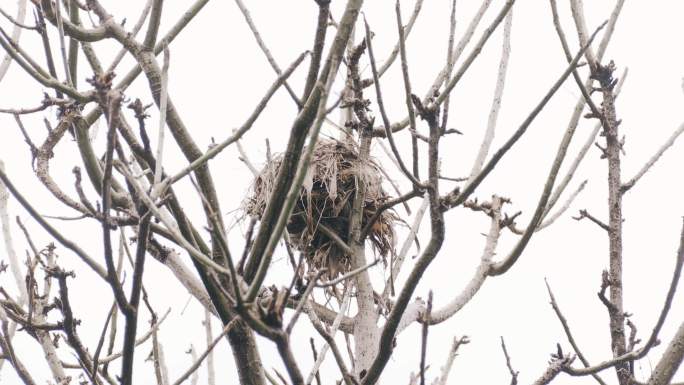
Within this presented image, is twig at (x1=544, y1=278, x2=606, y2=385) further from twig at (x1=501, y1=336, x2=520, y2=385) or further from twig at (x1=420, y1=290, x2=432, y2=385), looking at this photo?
twig at (x1=420, y1=290, x2=432, y2=385)

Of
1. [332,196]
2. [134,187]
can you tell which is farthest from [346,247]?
[134,187]

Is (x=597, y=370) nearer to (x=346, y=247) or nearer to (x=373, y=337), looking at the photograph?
(x=373, y=337)

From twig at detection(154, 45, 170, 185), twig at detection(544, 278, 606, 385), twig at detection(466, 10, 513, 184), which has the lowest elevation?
twig at detection(544, 278, 606, 385)

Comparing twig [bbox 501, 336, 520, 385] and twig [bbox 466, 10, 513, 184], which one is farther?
twig [bbox 466, 10, 513, 184]

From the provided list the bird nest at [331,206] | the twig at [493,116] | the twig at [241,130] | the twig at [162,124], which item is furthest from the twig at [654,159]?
the twig at [162,124]

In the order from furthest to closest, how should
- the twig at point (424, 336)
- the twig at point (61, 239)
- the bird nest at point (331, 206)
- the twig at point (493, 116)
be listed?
the bird nest at point (331, 206) < the twig at point (493, 116) < the twig at point (61, 239) < the twig at point (424, 336)

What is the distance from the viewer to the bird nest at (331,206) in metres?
3.31

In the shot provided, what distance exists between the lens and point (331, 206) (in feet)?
11.2

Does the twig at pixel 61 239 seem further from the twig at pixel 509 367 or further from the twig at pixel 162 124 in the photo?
the twig at pixel 509 367

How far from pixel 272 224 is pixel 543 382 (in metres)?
0.88

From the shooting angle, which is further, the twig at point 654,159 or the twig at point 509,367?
the twig at point 654,159

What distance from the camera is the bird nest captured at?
3307mm

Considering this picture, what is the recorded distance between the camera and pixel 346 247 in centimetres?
308

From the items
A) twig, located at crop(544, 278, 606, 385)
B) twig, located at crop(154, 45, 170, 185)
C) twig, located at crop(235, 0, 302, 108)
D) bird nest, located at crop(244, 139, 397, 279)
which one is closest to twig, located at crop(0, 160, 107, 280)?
A: twig, located at crop(154, 45, 170, 185)
